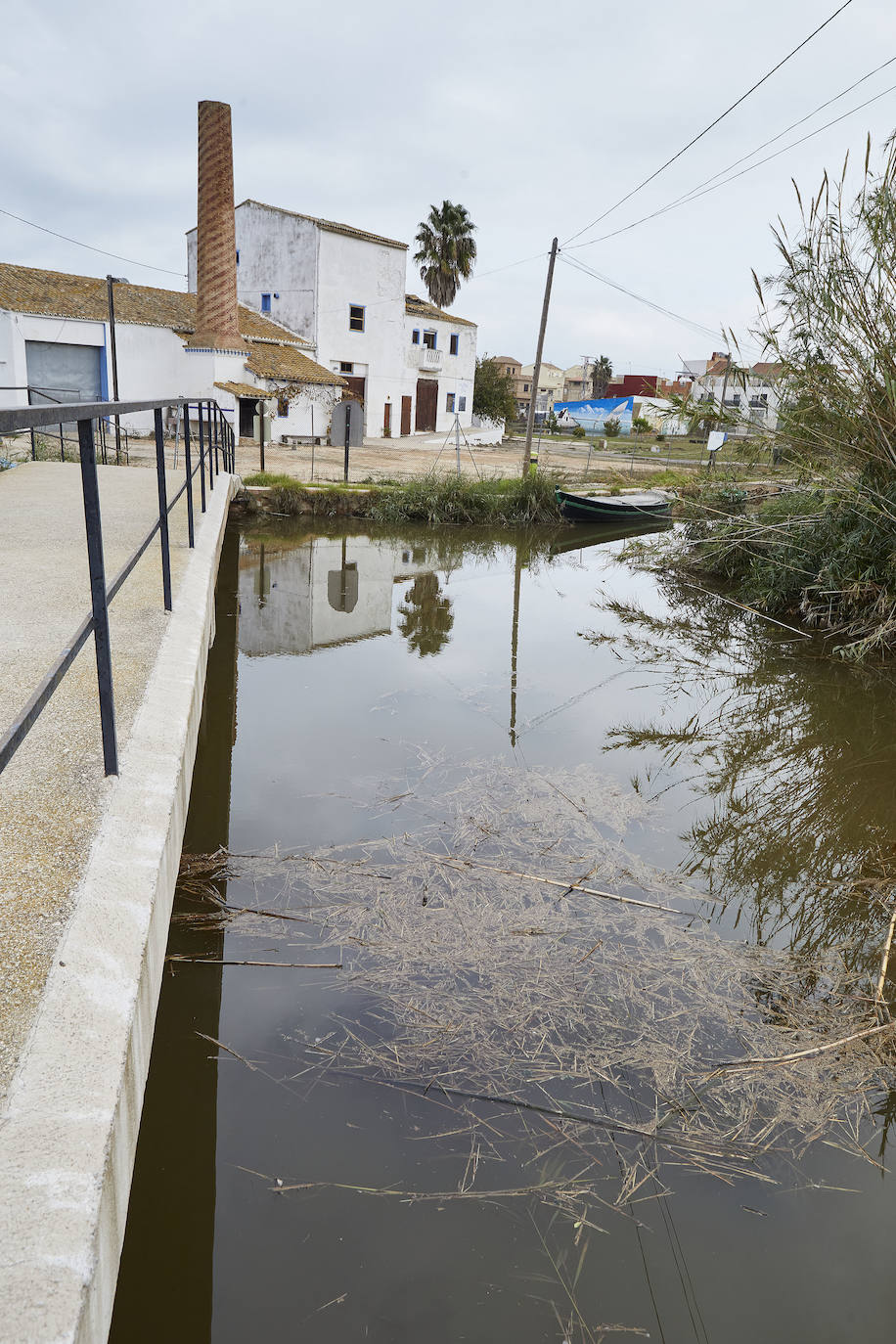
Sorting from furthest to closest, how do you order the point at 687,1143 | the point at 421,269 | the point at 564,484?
the point at 421,269 < the point at 564,484 < the point at 687,1143

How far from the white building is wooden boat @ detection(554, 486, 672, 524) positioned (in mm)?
15690

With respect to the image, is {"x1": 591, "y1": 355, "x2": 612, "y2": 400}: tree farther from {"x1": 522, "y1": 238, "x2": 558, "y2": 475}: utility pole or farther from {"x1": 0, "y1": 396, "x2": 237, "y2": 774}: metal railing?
{"x1": 0, "y1": 396, "x2": 237, "y2": 774}: metal railing

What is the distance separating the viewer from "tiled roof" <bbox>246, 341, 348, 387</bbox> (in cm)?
2588

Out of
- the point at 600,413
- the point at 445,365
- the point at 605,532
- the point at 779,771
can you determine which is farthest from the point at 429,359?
the point at 779,771

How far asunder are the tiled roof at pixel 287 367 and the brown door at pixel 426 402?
7574 mm

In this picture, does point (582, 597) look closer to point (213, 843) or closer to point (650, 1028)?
point (213, 843)

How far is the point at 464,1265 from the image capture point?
234 cm

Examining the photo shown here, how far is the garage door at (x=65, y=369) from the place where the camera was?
2291 cm

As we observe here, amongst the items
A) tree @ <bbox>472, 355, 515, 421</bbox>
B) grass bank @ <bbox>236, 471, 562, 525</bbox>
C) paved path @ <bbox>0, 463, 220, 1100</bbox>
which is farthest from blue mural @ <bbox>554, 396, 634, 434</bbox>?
paved path @ <bbox>0, 463, 220, 1100</bbox>

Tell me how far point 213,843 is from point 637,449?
123ft

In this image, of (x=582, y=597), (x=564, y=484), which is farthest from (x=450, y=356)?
(x=582, y=597)

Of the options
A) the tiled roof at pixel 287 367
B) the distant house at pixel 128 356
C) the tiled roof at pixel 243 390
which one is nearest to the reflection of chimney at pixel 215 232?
the distant house at pixel 128 356

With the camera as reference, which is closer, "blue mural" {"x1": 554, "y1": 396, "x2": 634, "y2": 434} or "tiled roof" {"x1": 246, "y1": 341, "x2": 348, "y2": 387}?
"tiled roof" {"x1": 246, "y1": 341, "x2": 348, "y2": 387}

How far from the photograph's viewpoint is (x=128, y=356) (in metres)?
24.3
